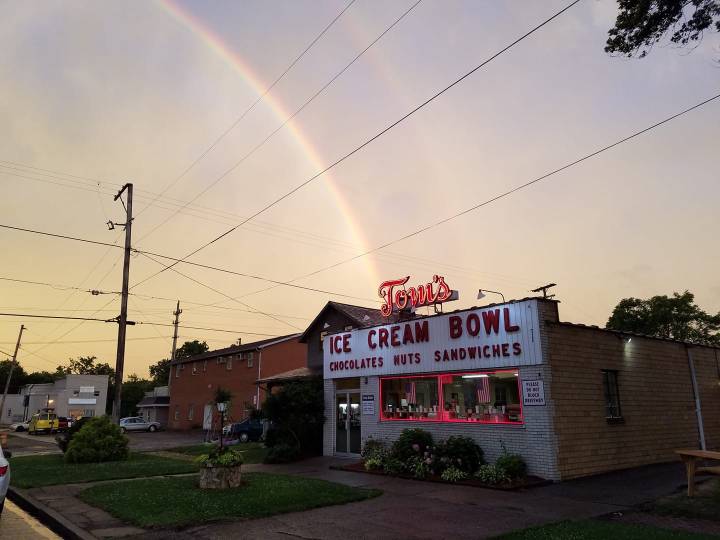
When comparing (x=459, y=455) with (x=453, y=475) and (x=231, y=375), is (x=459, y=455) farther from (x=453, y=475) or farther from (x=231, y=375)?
(x=231, y=375)

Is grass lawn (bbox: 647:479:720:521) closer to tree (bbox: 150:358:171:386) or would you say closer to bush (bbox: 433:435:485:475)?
bush (bbox: 433:435:485:475)

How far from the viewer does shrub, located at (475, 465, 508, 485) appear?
501 inches

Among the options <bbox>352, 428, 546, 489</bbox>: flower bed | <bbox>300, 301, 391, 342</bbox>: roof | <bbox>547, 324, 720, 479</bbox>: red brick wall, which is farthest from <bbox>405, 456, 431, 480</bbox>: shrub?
<bbox>300, 301, 391, 342</bbox>: roof

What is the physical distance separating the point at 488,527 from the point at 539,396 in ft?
18.6

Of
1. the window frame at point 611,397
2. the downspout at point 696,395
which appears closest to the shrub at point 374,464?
the window frame at point 611,397

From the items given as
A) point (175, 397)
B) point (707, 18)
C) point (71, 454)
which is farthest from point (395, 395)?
point (175, 397)

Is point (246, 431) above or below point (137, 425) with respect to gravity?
above

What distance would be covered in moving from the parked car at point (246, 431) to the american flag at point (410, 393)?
18.7m

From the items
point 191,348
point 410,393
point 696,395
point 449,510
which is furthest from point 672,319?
point 191,348

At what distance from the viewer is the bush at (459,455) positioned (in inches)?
554

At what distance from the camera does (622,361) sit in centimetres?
1614

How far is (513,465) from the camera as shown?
42.7ft

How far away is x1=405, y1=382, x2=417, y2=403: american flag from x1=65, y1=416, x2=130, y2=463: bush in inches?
459

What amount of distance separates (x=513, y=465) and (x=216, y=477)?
23.5 feet
